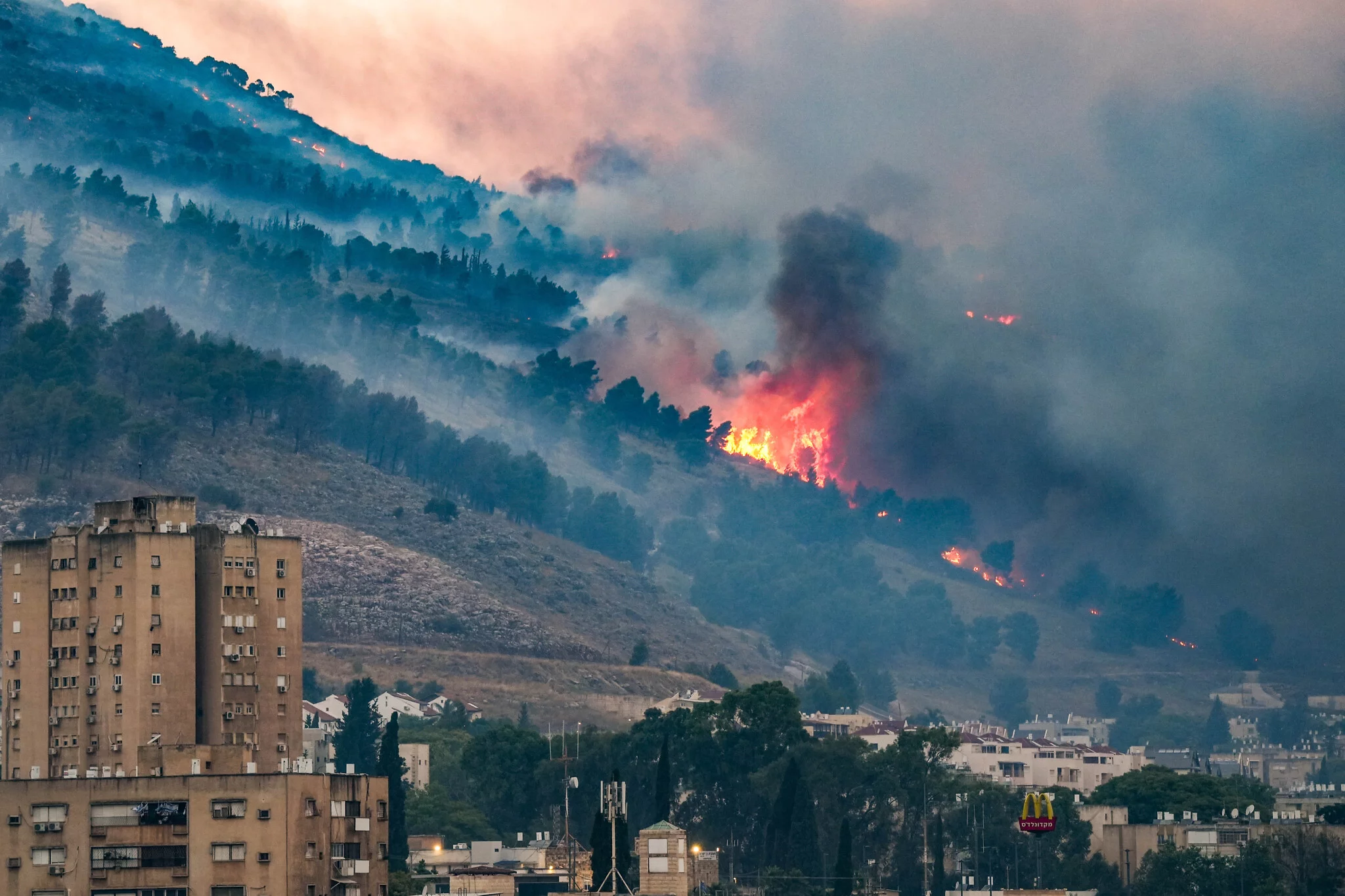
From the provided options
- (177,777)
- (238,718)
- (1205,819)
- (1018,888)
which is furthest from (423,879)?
(1205,819)

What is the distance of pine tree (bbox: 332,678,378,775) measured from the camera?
19212cm

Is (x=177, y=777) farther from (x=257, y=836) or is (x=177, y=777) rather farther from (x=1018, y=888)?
(x=1018, y=888)

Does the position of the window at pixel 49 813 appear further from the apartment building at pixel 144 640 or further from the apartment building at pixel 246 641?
the apartment building at pixel 246 641

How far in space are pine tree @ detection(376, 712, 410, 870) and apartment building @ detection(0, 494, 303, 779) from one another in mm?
10251

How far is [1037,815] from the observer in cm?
16125

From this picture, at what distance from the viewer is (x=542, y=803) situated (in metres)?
188

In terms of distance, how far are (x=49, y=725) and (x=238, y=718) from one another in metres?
10.0

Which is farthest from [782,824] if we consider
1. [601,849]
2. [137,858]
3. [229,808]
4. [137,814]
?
[137,858]

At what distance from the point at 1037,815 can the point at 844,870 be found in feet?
48.8

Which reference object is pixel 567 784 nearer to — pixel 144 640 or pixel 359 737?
pixel 359 737

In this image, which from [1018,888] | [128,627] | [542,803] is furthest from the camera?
[542,803]

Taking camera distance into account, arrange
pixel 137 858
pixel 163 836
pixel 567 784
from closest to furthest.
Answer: pixel 137 858 < pixel 163 836 < pixel 567 784

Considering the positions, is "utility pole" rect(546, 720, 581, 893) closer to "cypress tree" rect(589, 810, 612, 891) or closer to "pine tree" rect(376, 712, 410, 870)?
"cypress tree" rect(589, 810, 612, 891)

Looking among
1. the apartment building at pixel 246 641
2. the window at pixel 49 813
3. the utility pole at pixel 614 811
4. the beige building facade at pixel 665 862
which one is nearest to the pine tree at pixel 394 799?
the apartment building at pixel 246 641
